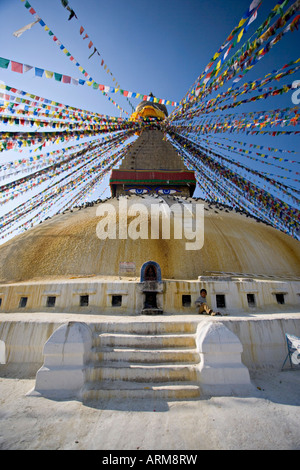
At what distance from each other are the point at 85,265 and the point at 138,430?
526 cm

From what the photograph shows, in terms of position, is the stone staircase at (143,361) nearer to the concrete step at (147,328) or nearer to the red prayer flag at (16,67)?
the concrete step at (147,328)

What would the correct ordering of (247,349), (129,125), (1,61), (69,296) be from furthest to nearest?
1. (129,125)
2. (69,296)
3. (1,61)
4. (247,349)

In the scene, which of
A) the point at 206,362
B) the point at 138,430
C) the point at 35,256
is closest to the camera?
the point at 138,430

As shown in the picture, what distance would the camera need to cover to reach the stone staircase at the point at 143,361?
325 centimetres

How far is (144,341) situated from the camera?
4.03 metres

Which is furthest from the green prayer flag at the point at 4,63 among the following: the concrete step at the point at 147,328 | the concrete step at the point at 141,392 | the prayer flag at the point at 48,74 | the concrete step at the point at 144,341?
the concrete step at the point at 141,392

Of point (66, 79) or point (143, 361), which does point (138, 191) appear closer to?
point (66, 79)

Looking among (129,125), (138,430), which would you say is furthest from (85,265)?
(129,125)

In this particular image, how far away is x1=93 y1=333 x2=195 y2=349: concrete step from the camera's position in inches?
158

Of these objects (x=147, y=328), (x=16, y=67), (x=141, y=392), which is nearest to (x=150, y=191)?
(x=16, y=67)

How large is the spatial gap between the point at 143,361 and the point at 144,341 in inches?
13.0
